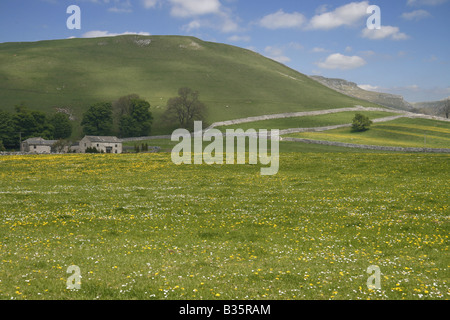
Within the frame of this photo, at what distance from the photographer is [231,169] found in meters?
44.8

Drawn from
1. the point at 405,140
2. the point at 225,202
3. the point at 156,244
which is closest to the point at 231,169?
the point at 225,202

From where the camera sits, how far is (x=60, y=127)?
5148 inches

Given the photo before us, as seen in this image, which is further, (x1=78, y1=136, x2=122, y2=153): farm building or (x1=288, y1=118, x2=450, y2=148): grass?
(x1=78, y1=136, x2=122, y2=153): farm building

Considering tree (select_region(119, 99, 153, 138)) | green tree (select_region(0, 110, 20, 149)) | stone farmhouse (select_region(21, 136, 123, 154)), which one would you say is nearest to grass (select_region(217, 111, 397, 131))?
tree (select_region(119, 99, 153, 138))

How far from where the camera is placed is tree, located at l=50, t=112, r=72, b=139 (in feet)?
429

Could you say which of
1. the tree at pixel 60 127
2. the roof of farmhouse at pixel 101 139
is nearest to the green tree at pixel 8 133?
the tree at pixel 60 127

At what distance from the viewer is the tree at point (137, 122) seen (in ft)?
445

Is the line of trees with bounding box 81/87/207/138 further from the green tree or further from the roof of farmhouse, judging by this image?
the green tree

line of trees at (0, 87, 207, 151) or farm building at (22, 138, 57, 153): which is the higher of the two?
line of trees at (0, 87, 207, 151)

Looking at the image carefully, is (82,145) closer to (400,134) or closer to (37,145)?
(37,145)

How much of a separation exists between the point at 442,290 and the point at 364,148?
89.8 m

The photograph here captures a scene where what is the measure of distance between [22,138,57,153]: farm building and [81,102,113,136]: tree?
2315cm

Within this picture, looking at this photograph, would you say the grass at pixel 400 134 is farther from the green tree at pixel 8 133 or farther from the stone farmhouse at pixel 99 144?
the green tree at pixel 8 133
